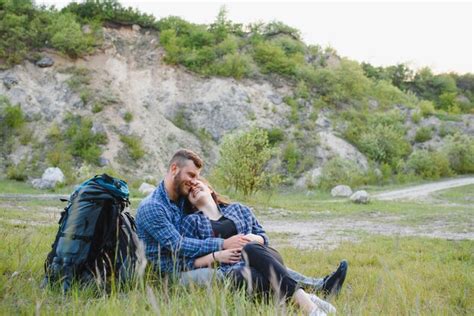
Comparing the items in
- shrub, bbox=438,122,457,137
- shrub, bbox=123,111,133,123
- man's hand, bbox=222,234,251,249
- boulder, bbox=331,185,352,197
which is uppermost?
shrub, bbox=123,111,133,123

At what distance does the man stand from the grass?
0.76 ft

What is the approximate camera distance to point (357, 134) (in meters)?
37.1

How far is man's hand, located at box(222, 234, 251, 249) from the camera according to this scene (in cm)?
421

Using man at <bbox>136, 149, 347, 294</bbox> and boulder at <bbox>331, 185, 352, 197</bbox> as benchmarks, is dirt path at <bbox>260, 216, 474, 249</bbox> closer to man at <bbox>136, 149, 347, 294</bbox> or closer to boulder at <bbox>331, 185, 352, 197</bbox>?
man at <bbox>136, 149, 347, 294</bbox>

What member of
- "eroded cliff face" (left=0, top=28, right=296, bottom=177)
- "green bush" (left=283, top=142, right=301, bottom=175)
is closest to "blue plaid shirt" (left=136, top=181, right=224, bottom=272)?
"eroded cliff face" (left=0, top=28, right=296, bottom=177)

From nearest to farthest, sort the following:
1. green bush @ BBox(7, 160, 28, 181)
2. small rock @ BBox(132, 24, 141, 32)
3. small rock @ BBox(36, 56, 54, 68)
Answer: green bush @ BBox(7, 160, 28, 181), small rock @ BBox(36, 56, 54, 68), small rock @ BBox(132, 24, 141, 32)

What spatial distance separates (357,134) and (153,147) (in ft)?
55.7

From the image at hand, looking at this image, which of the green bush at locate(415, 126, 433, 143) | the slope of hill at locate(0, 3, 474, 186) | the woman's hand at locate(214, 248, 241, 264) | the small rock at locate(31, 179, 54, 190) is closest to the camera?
the woman's hand at locate(214, 248, 241, 264)

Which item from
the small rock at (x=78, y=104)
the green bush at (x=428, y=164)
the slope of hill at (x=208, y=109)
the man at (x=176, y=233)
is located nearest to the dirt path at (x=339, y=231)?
the man at (x=176, y=233)

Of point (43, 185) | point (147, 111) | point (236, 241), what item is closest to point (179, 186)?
point (236, 241)

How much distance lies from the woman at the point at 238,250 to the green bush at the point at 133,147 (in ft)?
80.1

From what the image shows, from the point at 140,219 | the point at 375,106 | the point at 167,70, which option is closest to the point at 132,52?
the point at 167,70

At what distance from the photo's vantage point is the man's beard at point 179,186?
14.7ft

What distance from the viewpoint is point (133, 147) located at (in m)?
28.8
